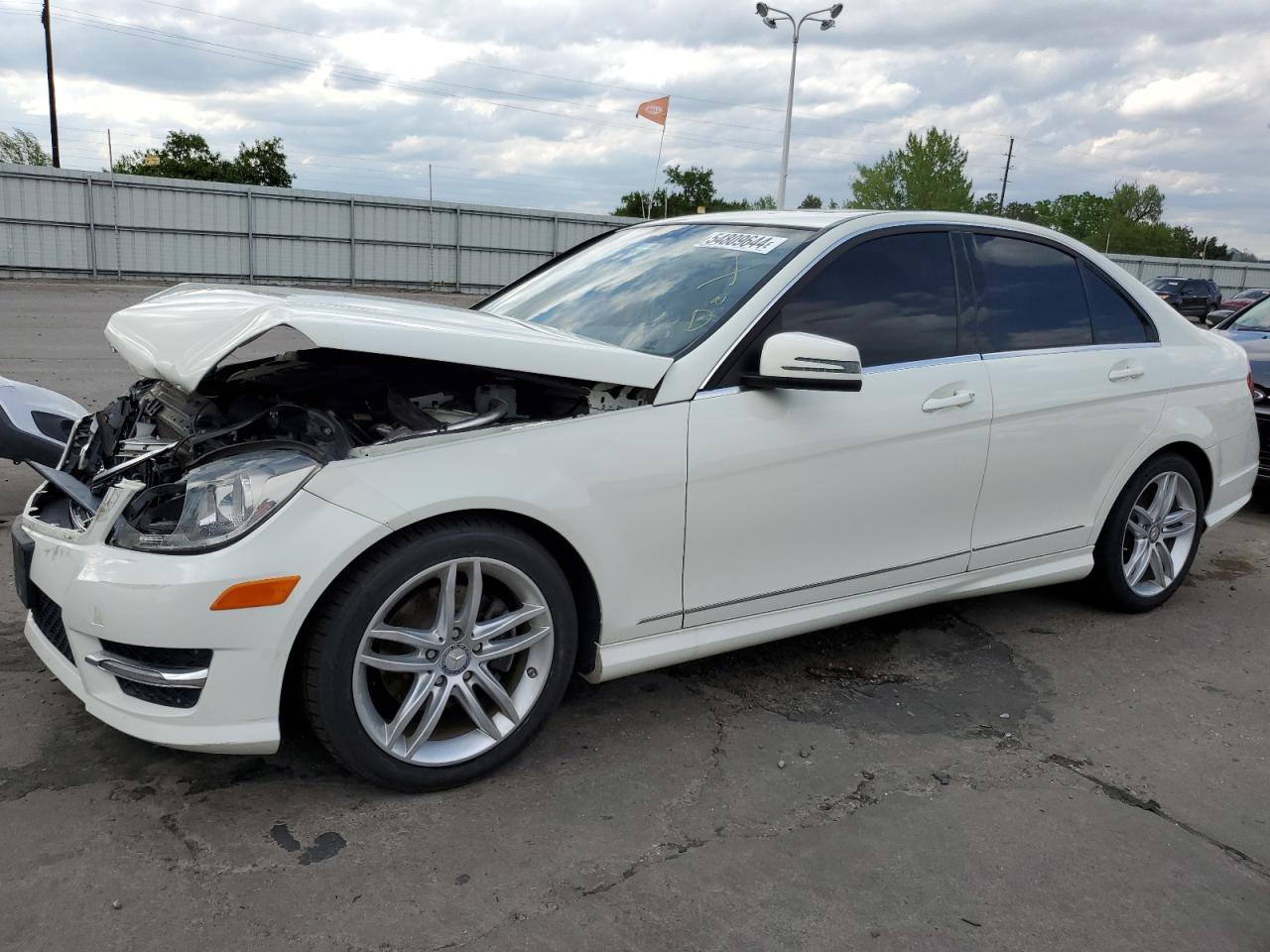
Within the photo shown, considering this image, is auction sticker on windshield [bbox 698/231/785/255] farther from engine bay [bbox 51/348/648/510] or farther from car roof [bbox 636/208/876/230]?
engine bay [bbox 51/348/648/510]

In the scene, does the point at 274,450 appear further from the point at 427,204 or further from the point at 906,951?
the point at 427,204

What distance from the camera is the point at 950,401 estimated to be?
3.57m

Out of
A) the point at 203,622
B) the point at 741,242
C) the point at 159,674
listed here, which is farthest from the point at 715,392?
the point at 159,674

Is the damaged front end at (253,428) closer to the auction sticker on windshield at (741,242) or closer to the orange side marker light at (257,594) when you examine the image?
the orange side marker light at (257,594)

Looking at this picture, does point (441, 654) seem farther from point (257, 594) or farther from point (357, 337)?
point (357, 337)

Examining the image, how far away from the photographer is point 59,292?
20328 mm

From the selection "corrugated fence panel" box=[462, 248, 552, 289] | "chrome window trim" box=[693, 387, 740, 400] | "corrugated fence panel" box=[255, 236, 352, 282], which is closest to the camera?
"chrome window trim" box=[693, 387, 740, 400]

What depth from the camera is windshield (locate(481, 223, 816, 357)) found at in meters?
3.29

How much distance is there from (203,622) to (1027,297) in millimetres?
3187

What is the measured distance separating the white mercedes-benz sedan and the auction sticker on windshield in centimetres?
2

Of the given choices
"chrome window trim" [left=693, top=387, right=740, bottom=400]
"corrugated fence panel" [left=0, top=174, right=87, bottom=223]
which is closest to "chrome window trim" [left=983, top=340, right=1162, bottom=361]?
"chrome window trim" [left=693, top=387, right=740, bottom=400]

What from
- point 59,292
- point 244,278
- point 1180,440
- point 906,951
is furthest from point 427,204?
point 906,951

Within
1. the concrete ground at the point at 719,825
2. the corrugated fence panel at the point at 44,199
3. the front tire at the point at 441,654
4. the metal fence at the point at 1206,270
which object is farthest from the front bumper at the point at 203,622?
the metal fence at the point at 1206,270

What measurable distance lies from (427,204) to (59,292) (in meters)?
10.2
